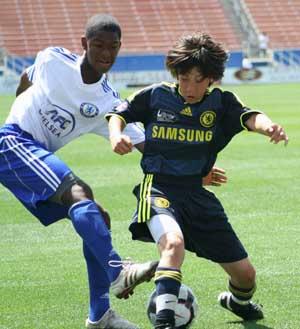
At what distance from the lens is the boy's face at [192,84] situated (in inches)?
227

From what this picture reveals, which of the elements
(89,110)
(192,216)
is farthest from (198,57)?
(192,216)

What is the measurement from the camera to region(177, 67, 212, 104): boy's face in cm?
576

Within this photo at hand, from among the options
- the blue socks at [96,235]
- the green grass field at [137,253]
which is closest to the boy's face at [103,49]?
the blue socks at [96,235]

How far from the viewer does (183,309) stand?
18.4ft

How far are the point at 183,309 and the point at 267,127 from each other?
3.89 ft

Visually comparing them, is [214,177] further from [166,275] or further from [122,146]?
[166,275]

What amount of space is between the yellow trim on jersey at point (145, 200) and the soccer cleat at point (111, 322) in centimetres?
66

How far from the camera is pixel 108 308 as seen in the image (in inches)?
234

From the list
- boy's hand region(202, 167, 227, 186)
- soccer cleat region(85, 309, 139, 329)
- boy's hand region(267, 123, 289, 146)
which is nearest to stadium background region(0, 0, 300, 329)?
soccer cleat region(85, 309, 139, 329)

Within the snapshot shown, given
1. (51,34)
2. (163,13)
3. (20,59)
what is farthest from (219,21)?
(20,59)

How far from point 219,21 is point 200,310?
44668mm

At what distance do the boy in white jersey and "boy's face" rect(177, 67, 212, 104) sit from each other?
521 millimetres

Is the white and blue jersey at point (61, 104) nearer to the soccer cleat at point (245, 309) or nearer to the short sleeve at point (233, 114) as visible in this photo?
the short sleeve at point (233, 114)

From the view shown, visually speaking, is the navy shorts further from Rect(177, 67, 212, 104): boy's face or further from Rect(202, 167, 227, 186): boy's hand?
Rect(177, 67, 212, 104): boy's face
